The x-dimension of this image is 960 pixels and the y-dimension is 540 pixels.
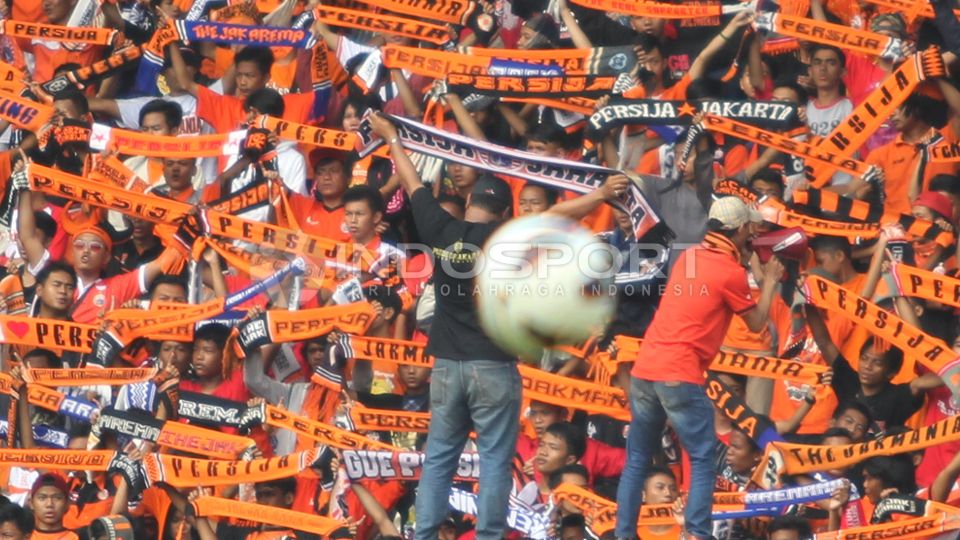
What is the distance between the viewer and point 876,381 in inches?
516

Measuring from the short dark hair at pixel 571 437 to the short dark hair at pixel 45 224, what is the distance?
4.95m

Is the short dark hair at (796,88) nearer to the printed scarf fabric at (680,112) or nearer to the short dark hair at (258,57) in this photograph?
the printed scarf fabric at (680,112)

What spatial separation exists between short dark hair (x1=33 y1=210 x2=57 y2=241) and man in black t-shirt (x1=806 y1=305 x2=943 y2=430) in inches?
236

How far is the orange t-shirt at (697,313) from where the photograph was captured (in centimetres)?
1111

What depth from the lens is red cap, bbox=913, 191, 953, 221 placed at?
542 inches

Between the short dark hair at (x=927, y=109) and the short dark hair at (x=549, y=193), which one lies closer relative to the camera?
the short dark hair at (x=549, y=193)

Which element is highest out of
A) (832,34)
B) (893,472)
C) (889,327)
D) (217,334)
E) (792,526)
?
(832,34)

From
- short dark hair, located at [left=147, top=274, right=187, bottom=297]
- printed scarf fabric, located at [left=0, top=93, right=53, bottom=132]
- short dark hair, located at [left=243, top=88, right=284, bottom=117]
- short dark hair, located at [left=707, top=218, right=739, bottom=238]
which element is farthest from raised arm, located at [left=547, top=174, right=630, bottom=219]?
printed scarf fabric, located at [left=0, top=93, right=53, bottom=132]

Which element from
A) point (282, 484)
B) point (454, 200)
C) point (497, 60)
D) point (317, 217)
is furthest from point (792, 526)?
point (317, 217)

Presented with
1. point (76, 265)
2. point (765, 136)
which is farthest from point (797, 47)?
point (76, 265)

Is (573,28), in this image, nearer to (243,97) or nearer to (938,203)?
(243,97)

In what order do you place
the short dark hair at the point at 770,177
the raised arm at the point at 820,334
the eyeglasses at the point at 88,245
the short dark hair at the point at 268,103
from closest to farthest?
the raised arm at the point at 820,334
the short dark hair at the point at 770,177
the eyeglasses at the point at 88,245
the short dark hair at the point at 268,103

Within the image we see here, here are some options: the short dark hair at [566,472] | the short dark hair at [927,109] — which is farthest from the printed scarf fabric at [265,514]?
the short dark hair at [927,109]

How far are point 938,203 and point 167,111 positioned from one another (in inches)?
230
